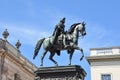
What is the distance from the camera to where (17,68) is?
41.5 meters

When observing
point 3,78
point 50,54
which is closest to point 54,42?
point 50,54

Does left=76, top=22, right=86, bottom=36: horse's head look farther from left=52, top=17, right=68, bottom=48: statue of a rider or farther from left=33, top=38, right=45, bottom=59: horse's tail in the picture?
left=33, top=38, right=45, bottom=59: horse's tail

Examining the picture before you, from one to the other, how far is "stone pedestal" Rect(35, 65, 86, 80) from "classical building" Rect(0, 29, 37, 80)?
21.8 m

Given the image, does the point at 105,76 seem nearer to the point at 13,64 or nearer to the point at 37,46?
the point at 13,64

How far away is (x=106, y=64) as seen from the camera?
38.5m

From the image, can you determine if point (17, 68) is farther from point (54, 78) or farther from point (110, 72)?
point (54, 78)

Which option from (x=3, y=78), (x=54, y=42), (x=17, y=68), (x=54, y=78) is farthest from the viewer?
(x=17, y=68)

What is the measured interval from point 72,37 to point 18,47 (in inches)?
1065

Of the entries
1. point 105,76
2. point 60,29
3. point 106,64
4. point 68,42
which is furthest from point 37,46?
point 106,64

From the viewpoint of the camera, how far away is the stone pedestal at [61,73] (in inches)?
592

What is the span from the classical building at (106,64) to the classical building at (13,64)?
27.6 feet

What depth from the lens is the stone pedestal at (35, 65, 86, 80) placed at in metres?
15.0

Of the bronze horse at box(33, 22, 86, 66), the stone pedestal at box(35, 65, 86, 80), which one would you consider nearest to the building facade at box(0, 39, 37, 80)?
the bronze horse at box(33, 22, 86, 66)

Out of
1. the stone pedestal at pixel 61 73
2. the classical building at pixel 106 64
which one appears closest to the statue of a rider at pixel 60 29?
the stone pedestal at pixel 61 73
